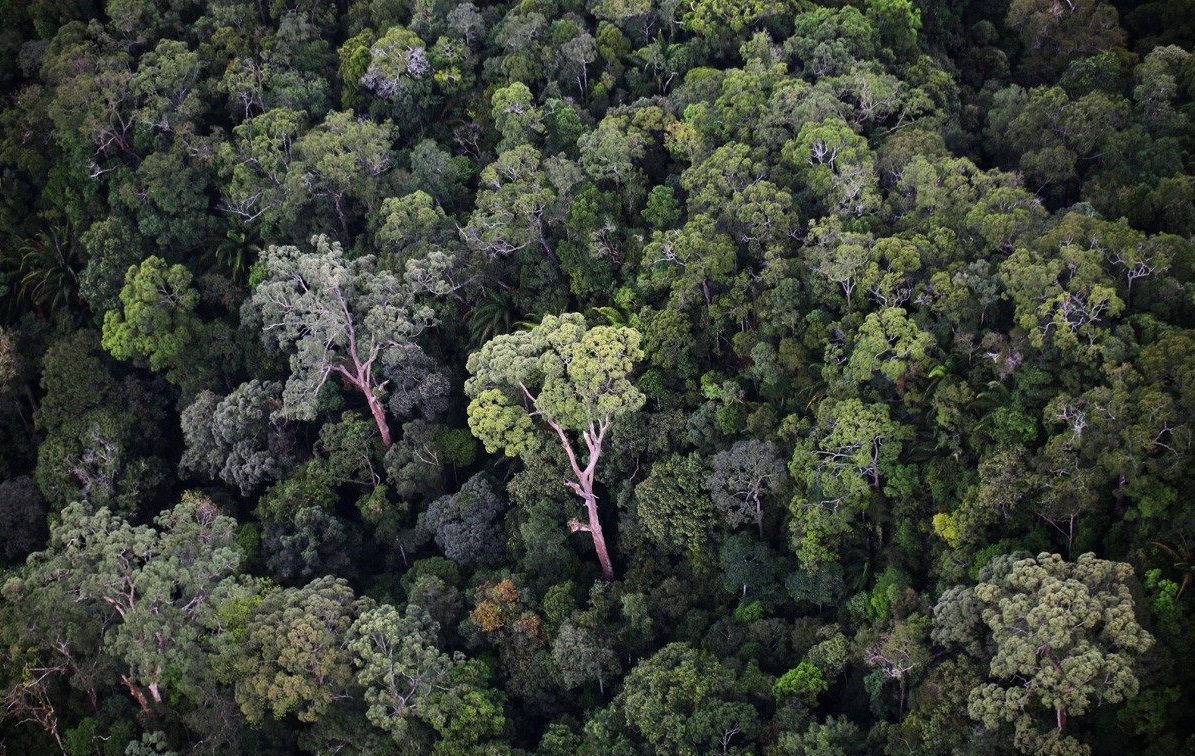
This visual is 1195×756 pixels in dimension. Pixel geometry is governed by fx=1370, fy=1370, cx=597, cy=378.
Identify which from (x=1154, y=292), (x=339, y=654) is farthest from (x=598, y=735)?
(x=1154, y=292)

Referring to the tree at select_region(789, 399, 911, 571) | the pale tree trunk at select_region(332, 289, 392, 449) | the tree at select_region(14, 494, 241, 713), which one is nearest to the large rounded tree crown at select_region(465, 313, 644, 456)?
the pale tree trunk at select_region(332, 289, 392, 449)

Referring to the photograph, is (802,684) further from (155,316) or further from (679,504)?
(155,316)

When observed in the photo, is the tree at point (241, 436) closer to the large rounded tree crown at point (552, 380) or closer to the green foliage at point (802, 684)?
the large rounded tree crown at point (552, 380)

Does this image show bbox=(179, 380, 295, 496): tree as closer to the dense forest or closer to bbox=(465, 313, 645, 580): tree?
the dense forest

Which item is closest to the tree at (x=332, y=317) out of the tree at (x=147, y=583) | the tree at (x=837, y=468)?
the tree at (x=147, y=583)

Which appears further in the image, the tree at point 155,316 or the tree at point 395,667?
the tree at point 155,316

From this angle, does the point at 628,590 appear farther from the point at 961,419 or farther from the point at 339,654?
the point at 961,419

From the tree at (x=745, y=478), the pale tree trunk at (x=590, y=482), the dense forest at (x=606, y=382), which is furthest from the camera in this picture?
the pale tree trunk at (x=590, y=482)
